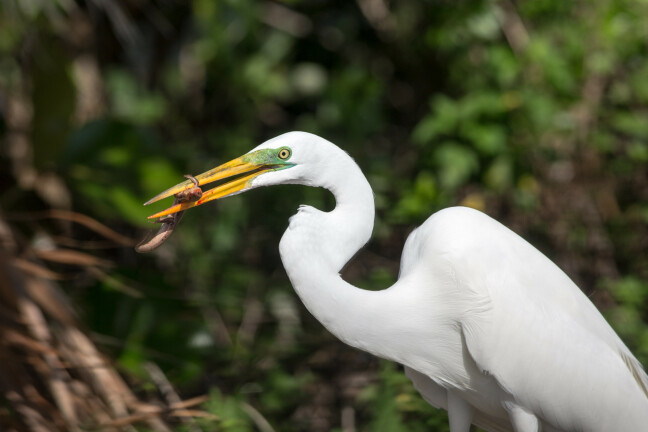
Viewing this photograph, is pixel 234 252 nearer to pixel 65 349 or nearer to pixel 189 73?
pixel 189 73

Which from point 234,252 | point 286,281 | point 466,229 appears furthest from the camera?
point 234,252

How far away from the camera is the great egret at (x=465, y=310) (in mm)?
1599

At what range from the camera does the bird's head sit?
5.20ft

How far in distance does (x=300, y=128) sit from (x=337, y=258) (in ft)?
7.82

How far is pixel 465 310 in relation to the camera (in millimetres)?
1681

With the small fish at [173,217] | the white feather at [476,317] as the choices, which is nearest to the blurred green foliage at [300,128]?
the white feather at [476,317]

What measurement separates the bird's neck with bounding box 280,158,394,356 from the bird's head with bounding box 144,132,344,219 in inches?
2.1

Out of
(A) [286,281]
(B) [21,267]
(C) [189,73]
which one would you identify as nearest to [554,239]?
(A) [286,281]

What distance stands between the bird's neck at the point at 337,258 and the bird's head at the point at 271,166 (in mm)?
54

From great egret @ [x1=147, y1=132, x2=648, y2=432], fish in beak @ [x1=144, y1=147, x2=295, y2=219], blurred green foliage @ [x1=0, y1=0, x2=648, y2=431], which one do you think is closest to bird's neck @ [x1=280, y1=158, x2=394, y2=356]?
great egret @ [x1=147, y1=132, x2=648, y2=432]

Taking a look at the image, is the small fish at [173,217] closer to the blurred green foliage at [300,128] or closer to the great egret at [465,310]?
the great egret at [465,310]

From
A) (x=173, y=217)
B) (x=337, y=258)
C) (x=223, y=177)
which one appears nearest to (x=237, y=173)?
(x=223, y=177)

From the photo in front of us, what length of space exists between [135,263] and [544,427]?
2.43 metres

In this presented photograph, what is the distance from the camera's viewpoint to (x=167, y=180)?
3.00 meters
